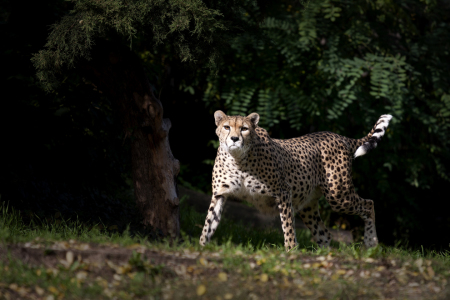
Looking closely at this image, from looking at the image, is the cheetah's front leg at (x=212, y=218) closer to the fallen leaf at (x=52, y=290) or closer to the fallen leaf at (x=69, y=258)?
the fallen leaf at (x=69, y=258)

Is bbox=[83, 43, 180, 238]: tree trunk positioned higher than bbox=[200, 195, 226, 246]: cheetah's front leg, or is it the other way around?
bbox=[83, 43, 180, 238]: tree trunk

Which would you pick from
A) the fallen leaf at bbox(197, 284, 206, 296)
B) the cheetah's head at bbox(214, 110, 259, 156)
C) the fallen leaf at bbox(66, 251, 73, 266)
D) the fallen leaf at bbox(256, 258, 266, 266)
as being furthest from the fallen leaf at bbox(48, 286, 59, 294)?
the cheetah's head at bbox(214, 110, 259, 156)

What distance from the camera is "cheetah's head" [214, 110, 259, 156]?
5109 mm

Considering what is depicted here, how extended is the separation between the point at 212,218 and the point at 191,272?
1578 millimetres

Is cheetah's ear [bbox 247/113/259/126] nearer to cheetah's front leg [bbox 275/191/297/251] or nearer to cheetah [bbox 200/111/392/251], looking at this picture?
cheetah [bbox 200/111/392/251]

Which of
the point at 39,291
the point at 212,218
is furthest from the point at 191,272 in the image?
the point at 212,218

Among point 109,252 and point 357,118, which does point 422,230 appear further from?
point 109,252

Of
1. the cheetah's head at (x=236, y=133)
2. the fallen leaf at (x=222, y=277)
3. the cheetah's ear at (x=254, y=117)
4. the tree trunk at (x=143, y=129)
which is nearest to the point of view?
the fallen leaf at (x=222, y=277)

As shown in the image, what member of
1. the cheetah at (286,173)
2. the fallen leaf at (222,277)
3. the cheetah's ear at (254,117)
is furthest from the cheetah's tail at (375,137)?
the fallen leaf at (222,277)

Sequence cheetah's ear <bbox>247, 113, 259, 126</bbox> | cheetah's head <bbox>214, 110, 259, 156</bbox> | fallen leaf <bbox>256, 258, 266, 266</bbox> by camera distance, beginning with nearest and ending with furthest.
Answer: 1. fallen leaf <bbox>256, 258, 266, 266</bbox>
2. cheetah's head <bbox>214, 110, 259, 156</bbox>
3. cheetah's ear <bbox>247, 113, 259, 126</bbox>

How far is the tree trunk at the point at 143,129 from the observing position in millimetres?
5691

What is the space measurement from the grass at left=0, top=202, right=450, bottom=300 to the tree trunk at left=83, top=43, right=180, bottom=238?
4.62ft

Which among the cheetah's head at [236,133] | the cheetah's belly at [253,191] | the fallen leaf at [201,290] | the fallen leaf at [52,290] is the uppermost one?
the cheetah's head at [236,133]

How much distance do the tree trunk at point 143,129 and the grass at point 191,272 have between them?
1408 mm
